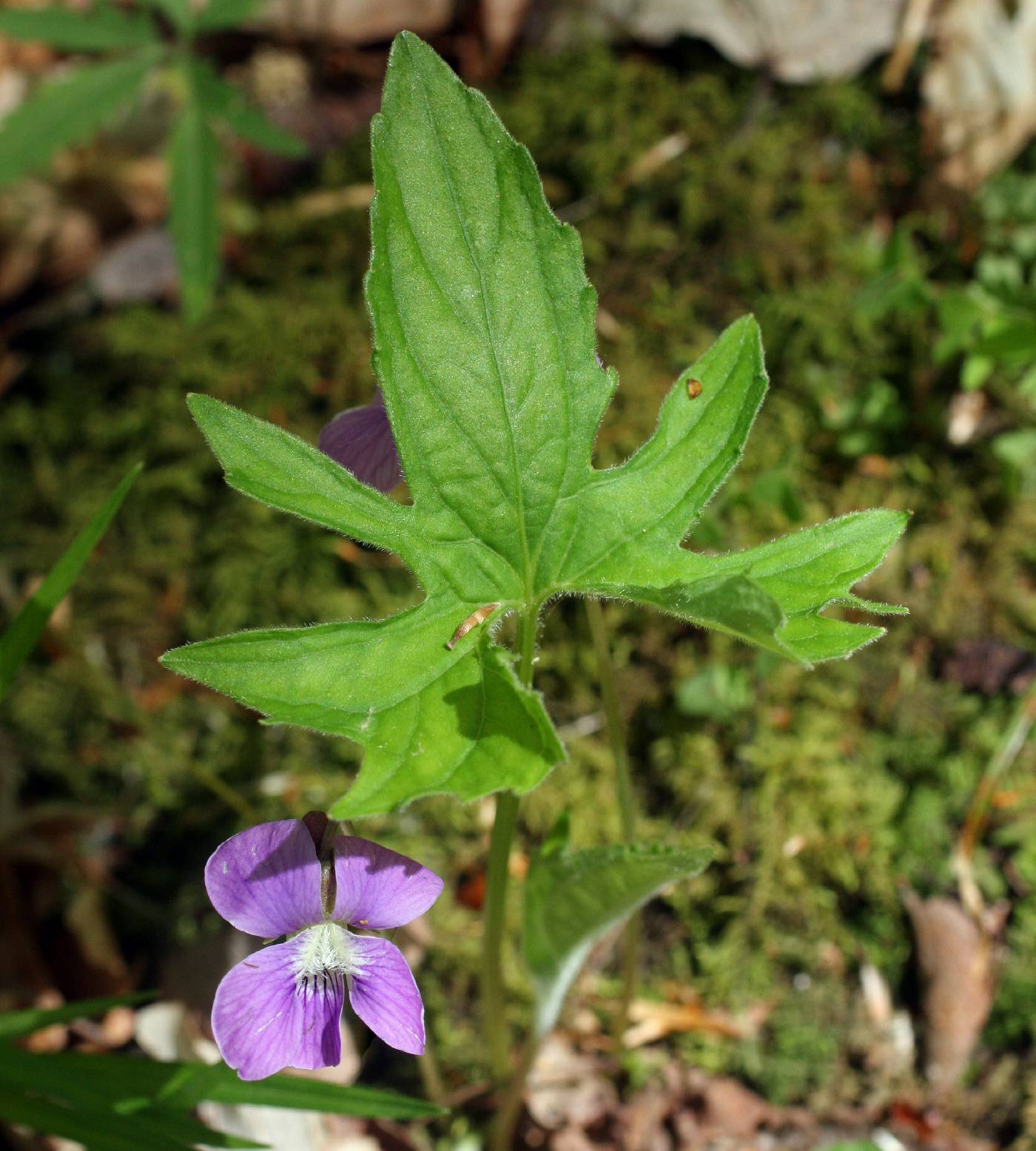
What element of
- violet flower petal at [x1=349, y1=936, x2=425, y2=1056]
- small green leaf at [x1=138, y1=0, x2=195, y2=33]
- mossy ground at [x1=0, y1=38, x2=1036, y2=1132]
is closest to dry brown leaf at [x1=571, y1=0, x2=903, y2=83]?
mossy ground at [x1=0, y1=38, x2=1036, y2=1132]

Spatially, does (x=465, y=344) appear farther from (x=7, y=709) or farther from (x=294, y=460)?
(x=7, y=709)

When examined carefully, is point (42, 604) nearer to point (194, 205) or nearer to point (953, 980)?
point (194, 205)

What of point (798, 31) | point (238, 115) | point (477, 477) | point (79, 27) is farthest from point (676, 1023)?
point (79, 27)

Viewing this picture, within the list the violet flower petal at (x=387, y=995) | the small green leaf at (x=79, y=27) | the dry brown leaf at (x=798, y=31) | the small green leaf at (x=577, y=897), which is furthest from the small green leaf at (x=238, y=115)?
the violet flower petal at (x=387, y=995)

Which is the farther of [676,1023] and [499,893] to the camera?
[676,1023]

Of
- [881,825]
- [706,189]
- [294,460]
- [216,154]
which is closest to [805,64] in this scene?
[706,189]
